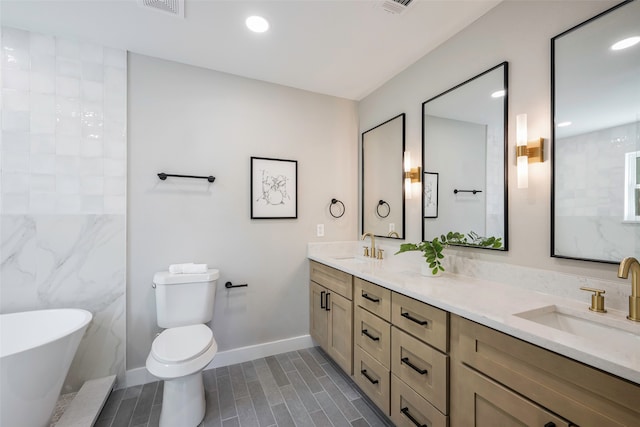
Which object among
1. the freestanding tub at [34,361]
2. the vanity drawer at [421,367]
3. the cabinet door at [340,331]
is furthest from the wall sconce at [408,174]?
the freestanding tub at [34,361]

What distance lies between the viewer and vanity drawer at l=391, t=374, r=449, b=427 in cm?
130

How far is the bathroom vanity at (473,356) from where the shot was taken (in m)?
0.81

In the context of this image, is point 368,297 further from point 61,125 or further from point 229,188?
point 61,125

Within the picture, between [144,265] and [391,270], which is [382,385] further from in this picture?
[144,265]

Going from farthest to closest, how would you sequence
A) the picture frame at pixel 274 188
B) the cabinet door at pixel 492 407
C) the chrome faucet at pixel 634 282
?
the picture frame at pixel 274 188 → the chrome faucet at pixel 634 282 → the cabinet door at pixel 492 407

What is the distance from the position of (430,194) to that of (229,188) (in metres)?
1.66

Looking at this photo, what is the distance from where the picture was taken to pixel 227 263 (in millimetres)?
2393

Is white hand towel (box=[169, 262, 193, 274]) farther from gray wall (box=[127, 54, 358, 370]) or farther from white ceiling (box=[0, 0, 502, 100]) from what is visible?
white ceiling (box=[0, 0, 502, 100])

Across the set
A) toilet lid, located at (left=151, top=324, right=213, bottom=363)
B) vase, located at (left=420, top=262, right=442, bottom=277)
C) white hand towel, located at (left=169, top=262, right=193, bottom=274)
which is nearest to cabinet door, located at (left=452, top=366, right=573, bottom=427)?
vase, located at (left=420, top=262, right=442, bottom=277)

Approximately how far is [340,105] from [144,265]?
7.62ft

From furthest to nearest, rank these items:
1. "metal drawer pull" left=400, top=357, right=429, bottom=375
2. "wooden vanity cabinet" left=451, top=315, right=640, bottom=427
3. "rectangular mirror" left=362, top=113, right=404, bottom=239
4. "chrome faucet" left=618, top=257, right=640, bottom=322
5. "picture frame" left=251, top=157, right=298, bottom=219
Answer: "picture frame" left=251, top=157, right=298, bottom=219 → "rectangular mirror" left=362, top=113, right=404, bottom=239 → "metal drawer pull" left=400, top=357, right=429, bottom=375 → "chrome faucet" left=618, top=257, right=640, bottom=322 → "wooden vanity cabinet" left=451, top=315, right=640, bottom=427

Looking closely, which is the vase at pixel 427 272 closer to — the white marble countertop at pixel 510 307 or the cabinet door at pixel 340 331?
the white marble countertop at pixel 510 307

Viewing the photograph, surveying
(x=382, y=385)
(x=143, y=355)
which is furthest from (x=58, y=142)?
(x=382, y=385)

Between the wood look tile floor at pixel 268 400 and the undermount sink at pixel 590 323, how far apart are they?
3.72 ft
